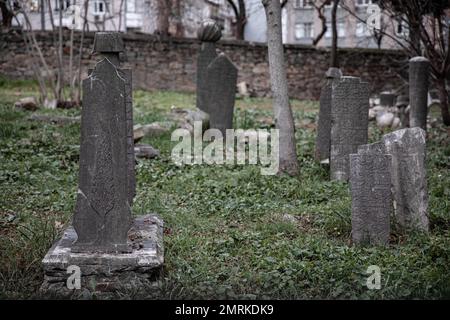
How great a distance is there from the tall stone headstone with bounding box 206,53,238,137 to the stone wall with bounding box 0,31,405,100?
901cm

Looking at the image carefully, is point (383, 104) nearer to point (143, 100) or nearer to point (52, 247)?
point (143, 100)

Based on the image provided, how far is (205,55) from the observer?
13523mm

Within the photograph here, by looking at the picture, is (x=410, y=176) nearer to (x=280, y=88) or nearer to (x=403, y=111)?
(x=280, y=88)

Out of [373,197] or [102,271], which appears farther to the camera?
[373,197]

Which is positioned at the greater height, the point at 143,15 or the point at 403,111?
the point at 143,15

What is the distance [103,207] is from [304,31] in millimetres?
37584

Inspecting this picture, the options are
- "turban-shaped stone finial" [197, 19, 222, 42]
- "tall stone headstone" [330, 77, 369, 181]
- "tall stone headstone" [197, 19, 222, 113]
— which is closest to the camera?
"tall stone headstone" [330, 77, 369, 181]

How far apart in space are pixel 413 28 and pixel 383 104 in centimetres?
399

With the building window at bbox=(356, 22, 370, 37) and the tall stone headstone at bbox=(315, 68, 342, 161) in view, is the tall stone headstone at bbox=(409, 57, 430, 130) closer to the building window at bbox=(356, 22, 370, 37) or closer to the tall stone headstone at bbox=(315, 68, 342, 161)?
the tall stone headstone at bbox=(315, 68, 342, 161)

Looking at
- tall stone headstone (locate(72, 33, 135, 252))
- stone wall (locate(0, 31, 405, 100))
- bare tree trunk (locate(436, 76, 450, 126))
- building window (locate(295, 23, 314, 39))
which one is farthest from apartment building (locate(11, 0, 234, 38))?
tall stone headstone (locate(72, 33, 135, 252))

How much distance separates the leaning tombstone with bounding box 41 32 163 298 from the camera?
474cm

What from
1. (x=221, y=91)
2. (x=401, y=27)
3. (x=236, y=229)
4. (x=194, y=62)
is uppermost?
(x=401, y=27)

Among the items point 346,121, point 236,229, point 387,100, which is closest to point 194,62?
point 387,100
